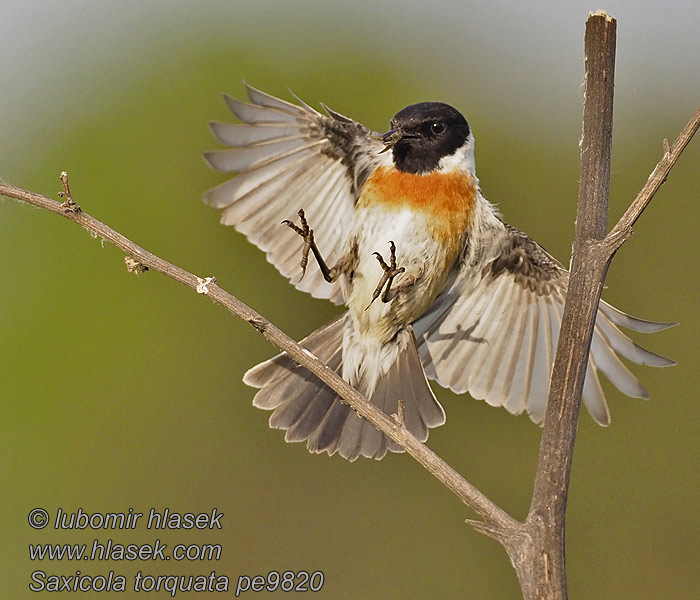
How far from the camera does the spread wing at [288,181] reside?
436 cm

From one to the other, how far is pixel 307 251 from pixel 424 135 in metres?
0.93

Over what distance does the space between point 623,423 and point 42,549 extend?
12.1 feet

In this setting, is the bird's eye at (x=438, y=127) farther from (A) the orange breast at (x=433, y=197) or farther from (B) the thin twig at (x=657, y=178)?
(B) the thin twig at (x=657, y=178)

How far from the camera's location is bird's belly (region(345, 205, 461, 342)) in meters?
3.96

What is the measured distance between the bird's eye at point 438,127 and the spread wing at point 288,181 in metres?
0.42

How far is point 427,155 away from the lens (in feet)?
13.4

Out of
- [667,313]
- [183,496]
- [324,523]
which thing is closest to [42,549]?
[183,496]

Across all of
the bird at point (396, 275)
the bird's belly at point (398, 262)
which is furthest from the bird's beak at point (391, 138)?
the bird's belly at point (398, 262)

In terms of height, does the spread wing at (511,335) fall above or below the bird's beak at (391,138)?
below

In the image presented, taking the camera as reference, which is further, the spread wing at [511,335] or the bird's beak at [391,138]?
the spread wing at [511,335]

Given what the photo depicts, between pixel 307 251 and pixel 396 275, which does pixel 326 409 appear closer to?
pixel 396 275

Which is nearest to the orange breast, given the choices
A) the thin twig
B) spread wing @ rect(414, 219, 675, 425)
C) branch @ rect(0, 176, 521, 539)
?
spread wing @ rect(414, 219, 675, 425)

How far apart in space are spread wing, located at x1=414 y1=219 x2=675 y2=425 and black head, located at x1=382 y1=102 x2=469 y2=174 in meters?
0.54

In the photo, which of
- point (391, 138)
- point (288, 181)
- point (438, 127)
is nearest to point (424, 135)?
point (438, 127)
